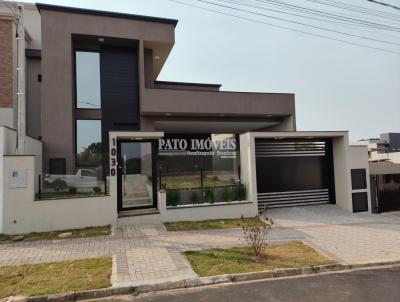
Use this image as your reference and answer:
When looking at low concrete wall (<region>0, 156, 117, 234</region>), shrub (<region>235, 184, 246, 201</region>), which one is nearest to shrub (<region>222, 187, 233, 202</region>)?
shrub (<region>235, 184, 246, 201</region>)

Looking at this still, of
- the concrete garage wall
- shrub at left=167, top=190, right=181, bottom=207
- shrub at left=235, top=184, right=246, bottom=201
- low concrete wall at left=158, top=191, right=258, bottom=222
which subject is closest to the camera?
low concrete wall at left=158, top=191, right=258, bottom=222

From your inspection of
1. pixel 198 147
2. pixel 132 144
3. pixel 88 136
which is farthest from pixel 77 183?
pixel 88 136

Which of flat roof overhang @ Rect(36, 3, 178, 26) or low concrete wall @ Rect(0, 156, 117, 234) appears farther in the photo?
flat roof overhang @ Rect(36, 3, 178, 26)

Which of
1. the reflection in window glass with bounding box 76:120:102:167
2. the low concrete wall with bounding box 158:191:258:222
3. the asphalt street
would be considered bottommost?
the asphalt street

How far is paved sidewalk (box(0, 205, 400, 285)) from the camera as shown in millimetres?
6950

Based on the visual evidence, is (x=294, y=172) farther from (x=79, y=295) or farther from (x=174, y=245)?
(x=79, y=295)

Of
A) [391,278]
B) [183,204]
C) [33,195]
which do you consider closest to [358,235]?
[391,278]

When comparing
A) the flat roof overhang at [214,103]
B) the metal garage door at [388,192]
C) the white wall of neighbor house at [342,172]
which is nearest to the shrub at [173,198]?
the flat roof overhang at [214,103]

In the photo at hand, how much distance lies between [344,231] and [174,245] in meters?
5.51

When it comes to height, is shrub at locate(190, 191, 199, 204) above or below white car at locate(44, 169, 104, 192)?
below

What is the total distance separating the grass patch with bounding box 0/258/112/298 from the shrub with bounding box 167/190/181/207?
4643 millimetres

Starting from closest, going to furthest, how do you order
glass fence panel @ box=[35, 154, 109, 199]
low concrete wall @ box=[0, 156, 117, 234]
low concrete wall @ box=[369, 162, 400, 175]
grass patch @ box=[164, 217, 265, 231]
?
low concrete wall @ box=[0, 156, 117, 234], glass fence panel @ box=[35, 154, 109, 199], grass patch @ box=[164, 217, 265, 231], low concrete wall @ box=[369, 162, 400, 175]

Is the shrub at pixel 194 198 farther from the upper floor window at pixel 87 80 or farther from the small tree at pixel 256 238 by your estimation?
the upper floor window at pixel 87 80

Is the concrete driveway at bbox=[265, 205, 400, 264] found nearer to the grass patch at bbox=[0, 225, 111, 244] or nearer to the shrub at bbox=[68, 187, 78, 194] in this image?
the grass patch at bbox=[0, 225, 111, 244]
